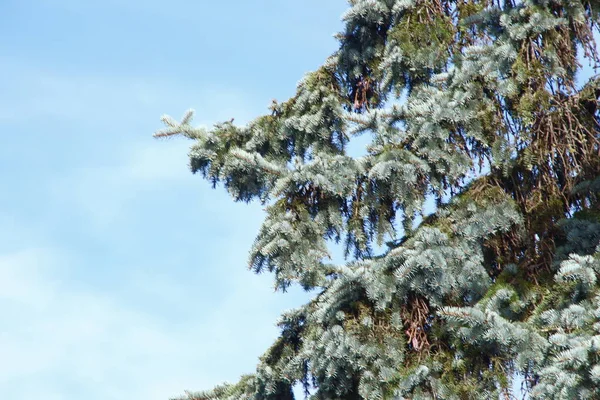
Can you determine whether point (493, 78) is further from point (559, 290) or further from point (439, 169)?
point (559, 290)

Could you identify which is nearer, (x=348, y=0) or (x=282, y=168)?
(x=282, y=168)

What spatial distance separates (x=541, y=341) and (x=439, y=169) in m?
1.52

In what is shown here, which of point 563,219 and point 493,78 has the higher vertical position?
point 493,78

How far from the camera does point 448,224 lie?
6328 mm

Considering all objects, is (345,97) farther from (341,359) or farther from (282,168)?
(341,359)

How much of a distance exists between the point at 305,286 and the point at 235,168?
4.06 ft

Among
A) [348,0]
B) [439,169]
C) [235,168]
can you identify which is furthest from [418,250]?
[348,0]

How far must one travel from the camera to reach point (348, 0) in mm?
7812

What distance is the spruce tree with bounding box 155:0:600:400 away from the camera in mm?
5855

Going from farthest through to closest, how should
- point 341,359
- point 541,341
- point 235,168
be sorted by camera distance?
point 235,168, point 341,359, point 541,341

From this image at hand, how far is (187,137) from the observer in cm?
739

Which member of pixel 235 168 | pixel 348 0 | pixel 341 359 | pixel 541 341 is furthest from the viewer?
pixel 348 0

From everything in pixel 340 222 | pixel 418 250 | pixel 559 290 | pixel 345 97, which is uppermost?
pixel 345 97

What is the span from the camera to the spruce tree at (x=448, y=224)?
586 cm
